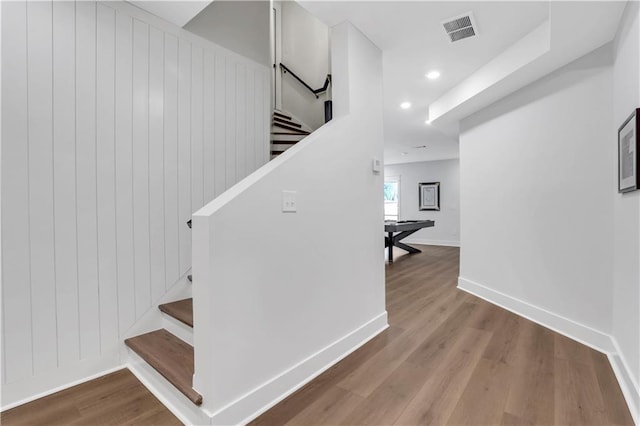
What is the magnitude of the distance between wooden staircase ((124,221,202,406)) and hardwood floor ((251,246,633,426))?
0.46m

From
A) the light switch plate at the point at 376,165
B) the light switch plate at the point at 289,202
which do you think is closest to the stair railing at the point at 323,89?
the light switch plate at the point at 376,165

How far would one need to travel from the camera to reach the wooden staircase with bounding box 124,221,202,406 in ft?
5.28

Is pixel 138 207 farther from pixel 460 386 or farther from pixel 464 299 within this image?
pixel 464 299

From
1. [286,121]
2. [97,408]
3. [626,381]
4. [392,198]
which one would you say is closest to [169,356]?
[97,408]

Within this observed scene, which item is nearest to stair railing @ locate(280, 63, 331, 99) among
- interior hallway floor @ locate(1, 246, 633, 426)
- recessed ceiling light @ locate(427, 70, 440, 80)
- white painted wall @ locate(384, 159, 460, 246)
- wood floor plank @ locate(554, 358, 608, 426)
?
recessed ceiling light @ locate(427, 70, 440, 80)

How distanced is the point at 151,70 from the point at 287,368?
2.29 metres

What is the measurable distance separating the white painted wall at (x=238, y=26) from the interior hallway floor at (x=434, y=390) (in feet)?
8.85

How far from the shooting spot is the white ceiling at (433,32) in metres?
2.12

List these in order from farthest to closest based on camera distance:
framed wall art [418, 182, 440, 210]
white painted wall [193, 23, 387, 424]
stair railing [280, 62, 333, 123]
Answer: framed wall art [418, 182, 440, 210] → stair railing [280, 62, 333, 123] → white painted wall [193, 23, 387, 424]

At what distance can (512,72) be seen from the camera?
106 inches

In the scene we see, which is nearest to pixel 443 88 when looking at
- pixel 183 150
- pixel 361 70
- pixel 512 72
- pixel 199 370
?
pixel 512 72

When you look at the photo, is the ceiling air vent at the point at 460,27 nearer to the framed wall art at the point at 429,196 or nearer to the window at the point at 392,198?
the framed wall art at the point at 429,196

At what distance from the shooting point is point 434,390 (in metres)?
1.78

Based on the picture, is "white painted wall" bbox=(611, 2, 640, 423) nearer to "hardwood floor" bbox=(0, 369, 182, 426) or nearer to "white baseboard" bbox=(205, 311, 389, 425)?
"white baseboard" bbox=(205, 311, 389, 425)
